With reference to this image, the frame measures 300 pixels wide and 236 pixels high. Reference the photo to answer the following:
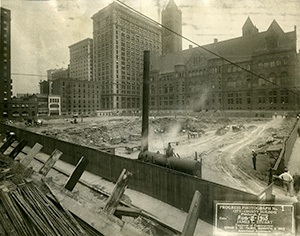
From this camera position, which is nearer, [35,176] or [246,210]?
[246,210]

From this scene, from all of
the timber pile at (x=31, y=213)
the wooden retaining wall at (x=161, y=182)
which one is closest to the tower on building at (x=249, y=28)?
the wooden retaining wall at (x=161, y=182)

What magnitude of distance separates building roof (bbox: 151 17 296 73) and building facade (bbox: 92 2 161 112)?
6426mm

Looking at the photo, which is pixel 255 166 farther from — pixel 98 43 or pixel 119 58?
pixel 98 43

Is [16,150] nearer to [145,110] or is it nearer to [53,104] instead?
[145,110]

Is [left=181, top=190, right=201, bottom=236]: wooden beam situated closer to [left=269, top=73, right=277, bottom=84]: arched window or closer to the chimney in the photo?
the chimney

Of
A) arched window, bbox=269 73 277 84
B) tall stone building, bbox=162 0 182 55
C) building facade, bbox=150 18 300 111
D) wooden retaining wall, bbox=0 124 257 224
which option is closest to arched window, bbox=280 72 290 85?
building facade, bbox=150 18 300 111

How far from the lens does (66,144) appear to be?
11.3 m

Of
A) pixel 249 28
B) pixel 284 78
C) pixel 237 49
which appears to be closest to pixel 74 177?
pixel 284 78

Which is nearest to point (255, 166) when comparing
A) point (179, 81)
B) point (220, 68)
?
point (220, 68)

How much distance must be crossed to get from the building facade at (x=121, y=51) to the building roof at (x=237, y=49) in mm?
6426

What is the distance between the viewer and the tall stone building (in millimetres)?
A: 82812

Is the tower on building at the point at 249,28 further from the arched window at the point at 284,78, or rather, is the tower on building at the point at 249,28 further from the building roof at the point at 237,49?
the arched window at the point at 284,78

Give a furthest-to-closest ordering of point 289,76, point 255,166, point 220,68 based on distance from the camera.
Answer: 1. point 220,68
2. point 289,76
3. point 255,166

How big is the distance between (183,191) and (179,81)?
2651 inches
